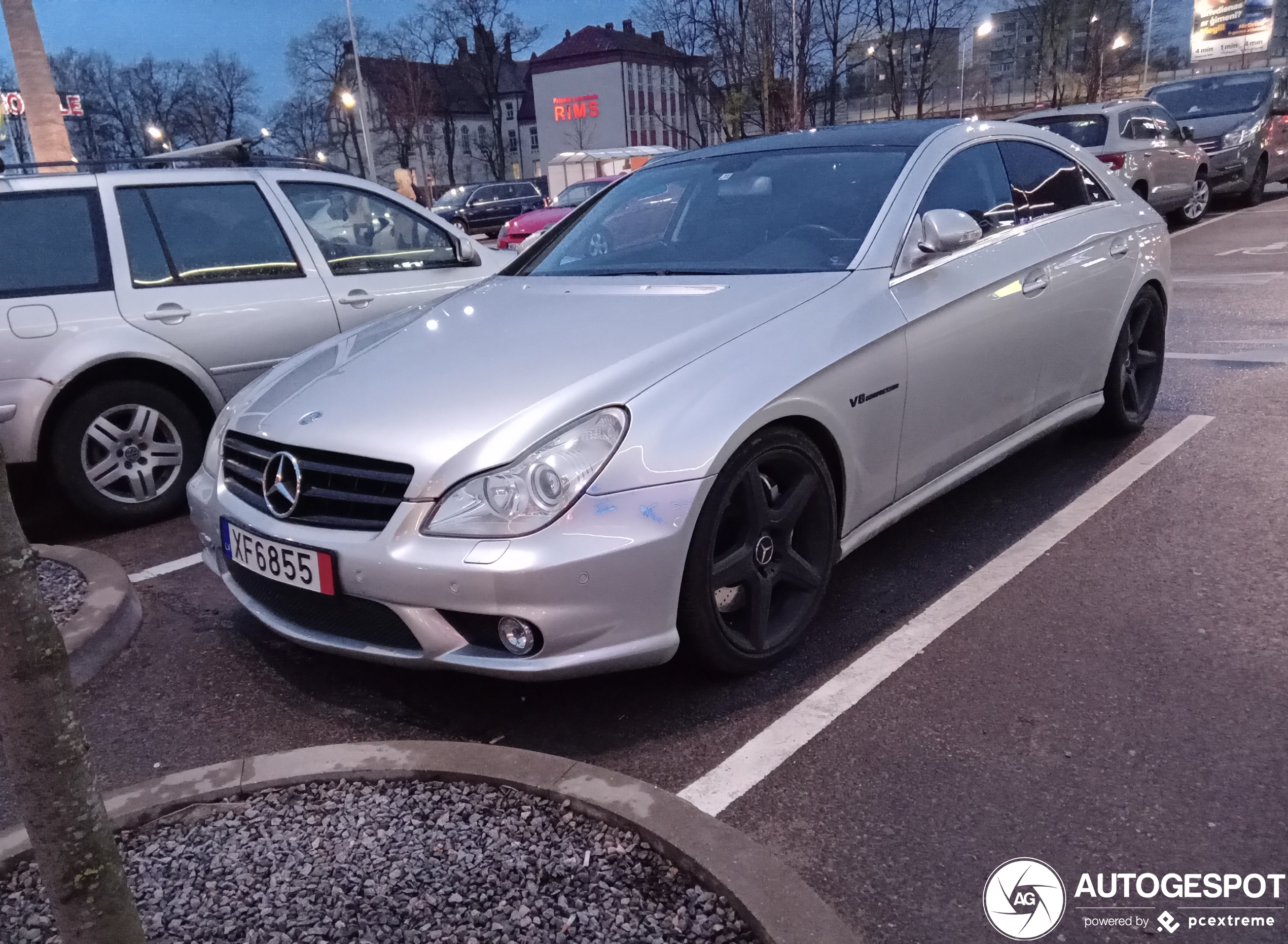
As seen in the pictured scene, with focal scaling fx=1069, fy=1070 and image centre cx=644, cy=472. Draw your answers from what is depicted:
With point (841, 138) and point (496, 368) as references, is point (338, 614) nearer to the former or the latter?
point (496, 368)

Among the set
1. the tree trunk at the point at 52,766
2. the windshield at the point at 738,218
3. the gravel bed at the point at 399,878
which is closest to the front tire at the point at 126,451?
the windshield at the point at 738,218

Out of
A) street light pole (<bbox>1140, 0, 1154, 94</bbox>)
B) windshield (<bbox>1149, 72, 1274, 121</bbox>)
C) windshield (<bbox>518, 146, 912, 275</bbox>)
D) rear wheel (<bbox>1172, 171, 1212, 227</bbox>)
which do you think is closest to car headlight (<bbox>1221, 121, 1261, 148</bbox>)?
windshield (<bbox>1149, 72, 1274, 121</bbox>)

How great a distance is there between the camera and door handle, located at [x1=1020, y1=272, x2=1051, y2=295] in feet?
13.4

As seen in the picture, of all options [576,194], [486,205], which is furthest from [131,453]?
[486,205]

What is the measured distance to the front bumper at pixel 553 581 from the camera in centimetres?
260

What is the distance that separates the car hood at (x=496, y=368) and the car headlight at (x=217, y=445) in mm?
69

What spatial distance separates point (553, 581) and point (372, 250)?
364 centimetres

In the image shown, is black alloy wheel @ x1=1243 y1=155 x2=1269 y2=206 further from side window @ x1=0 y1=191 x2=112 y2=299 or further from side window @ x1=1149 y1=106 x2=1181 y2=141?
side window @ x1=0 y1=191 x2=112 y2=299

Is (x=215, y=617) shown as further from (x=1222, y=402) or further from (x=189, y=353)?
(x=1222, y=402)

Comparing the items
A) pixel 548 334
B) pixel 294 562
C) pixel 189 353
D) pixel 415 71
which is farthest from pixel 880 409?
pixel 415 71

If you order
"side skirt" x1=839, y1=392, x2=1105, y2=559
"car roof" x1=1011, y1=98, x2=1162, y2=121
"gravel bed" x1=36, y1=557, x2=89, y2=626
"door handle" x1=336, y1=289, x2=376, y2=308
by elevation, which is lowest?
"gravel bed" x1=36, y1=557, x2=89, y2=626

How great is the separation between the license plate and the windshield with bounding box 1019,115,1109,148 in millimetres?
12172

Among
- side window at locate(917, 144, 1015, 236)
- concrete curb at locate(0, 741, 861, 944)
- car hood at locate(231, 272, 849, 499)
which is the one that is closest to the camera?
concrete curb at locate(0, 741, 861, 944)

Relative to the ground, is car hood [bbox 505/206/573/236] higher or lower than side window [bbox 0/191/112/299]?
lower
